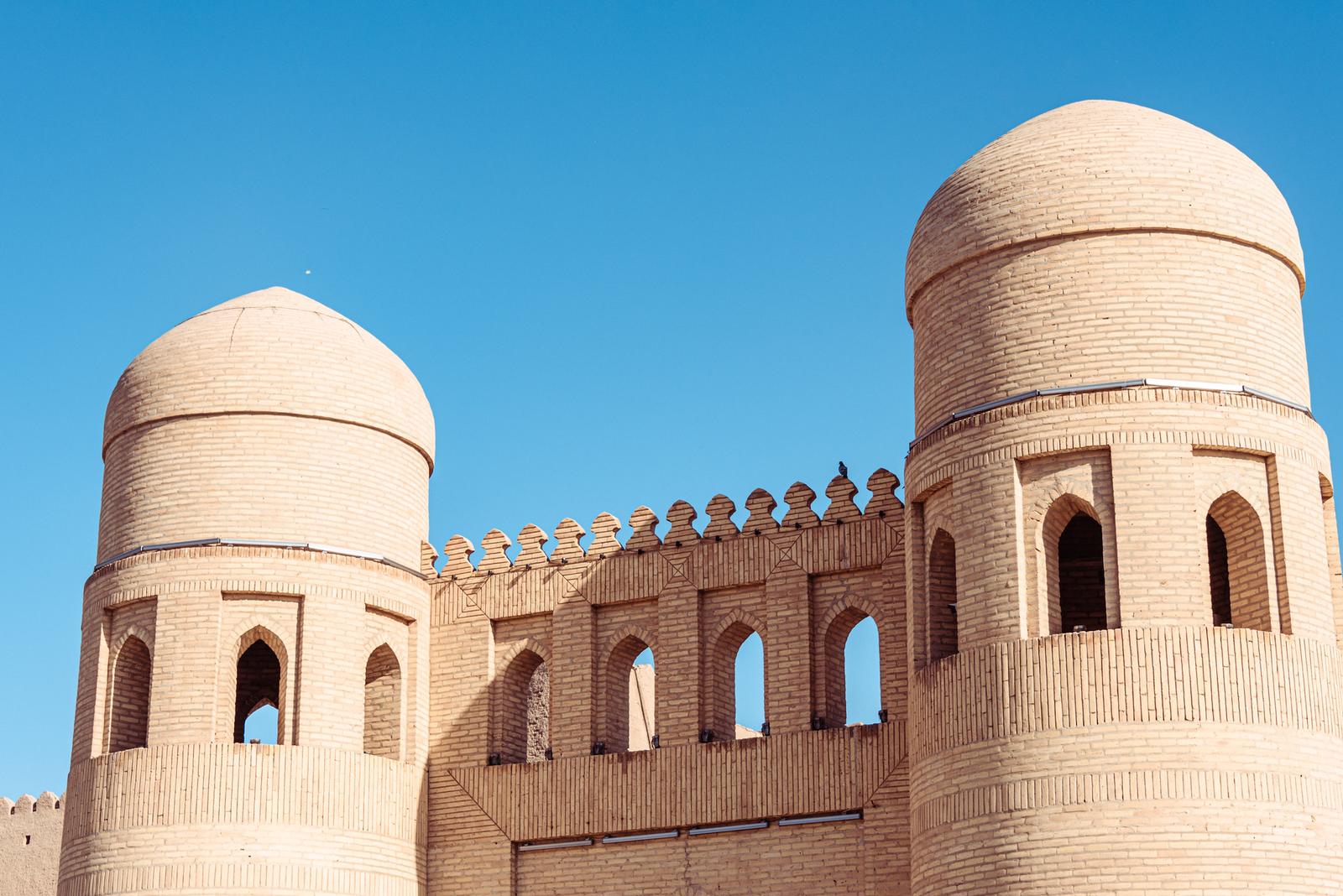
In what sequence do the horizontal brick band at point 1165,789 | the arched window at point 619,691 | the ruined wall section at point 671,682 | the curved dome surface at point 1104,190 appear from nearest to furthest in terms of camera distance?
the horizontal brick band at point 1165,789 → the curved dome surface at point 1104,190 → the ruined wall section at point 671,682 → the arched window at point 619,691

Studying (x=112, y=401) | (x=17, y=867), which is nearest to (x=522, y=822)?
(x=112, y=401)

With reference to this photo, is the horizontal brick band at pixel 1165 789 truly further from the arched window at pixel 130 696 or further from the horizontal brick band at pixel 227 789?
the arched window at pixel 130 696

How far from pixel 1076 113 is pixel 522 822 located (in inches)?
321

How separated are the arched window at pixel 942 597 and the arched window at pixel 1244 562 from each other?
2.10 metres

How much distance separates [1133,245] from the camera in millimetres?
17188

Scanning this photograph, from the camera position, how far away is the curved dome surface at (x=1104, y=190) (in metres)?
17.3

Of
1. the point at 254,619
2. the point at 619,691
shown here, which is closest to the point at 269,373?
the point at 254,619

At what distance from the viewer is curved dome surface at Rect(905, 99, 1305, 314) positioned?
1730 centimetres

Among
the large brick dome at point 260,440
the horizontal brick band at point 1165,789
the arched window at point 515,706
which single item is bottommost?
the horizontal brick band at point 1165,789

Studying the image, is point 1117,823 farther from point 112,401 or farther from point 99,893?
point 112,401

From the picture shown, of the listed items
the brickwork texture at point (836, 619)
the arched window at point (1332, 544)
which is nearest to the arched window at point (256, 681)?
the brickwork texture at point (836, 619)

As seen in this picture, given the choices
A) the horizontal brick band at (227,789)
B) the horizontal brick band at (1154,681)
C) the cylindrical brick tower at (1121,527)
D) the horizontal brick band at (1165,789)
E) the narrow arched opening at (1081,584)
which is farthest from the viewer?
the narrow arched opening at (1081,584)

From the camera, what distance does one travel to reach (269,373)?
20703 millimetres

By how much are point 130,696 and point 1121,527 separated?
31.6ft
